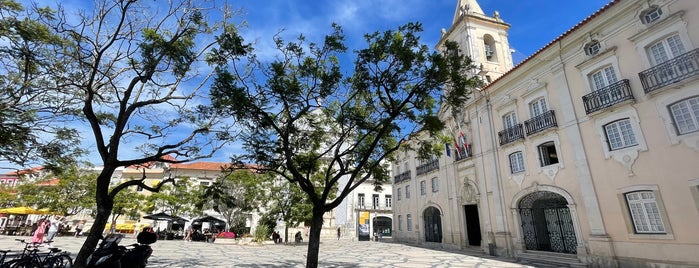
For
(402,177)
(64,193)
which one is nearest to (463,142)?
(402,177)

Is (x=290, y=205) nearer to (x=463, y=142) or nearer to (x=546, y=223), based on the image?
(x=463, y=142)

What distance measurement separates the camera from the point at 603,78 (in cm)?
1192

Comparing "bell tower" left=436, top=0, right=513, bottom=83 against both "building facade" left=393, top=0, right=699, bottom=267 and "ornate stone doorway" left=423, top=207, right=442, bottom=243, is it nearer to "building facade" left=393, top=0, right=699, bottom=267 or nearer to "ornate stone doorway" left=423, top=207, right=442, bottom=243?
"building facade" left=393, top=0, right=699, bottom=267

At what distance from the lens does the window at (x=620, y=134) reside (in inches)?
425

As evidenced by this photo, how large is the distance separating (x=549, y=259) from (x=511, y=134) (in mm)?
5795

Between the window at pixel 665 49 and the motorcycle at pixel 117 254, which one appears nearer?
the motorcycle at pixel 117 254

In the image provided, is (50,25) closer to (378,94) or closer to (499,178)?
(378,94)

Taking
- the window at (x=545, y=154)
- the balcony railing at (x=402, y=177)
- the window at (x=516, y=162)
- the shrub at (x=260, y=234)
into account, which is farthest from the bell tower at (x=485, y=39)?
the shrub at (x=260, y=234)

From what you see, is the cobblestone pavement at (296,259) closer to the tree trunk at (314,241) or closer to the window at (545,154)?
the tree trunk at (314,241)

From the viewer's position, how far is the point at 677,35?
9836mm

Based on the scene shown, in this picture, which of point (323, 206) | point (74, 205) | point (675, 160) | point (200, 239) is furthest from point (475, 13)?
point (74, 205)

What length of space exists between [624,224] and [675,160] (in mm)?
2610

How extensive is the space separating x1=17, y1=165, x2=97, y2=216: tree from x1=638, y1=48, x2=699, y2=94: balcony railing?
36615mm

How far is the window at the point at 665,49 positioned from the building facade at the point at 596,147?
33 mm
